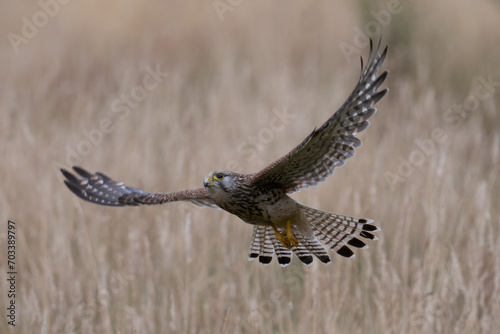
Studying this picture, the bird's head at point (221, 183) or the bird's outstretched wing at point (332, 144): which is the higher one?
the bird's outstretched wing at point (332, 144)

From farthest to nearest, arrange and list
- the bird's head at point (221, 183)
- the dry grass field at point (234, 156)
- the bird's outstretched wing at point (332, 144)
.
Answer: the dry grass field at point (234, 156) → the bird's head at point (221, 183) → the bird's outstretched wing at point (332, 144)

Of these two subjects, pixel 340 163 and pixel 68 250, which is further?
pixel 68 250

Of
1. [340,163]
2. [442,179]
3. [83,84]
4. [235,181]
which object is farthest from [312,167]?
[83,84]

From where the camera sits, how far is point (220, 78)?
33.7ft

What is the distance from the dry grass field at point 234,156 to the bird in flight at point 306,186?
64 cm

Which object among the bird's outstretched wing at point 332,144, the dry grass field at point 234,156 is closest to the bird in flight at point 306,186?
the bird's outstretched wing at point 332,144

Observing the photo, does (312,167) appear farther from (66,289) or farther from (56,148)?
(56,148)

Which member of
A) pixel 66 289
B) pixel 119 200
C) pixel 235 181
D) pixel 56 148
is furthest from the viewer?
pixel 56 148

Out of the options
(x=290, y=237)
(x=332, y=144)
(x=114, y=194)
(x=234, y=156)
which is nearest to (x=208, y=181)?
(x=290, y=237)

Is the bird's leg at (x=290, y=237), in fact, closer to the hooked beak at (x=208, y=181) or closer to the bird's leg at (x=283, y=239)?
the bird's leg at (x=283, y=239)

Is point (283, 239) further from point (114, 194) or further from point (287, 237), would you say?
point (114, 194)

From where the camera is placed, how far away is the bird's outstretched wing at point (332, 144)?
3.39 metres

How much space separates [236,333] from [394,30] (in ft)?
21.5

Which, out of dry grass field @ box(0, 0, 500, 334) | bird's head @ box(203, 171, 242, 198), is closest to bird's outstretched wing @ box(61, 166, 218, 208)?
dry grass field @ box(0, 0, 500, 334)
